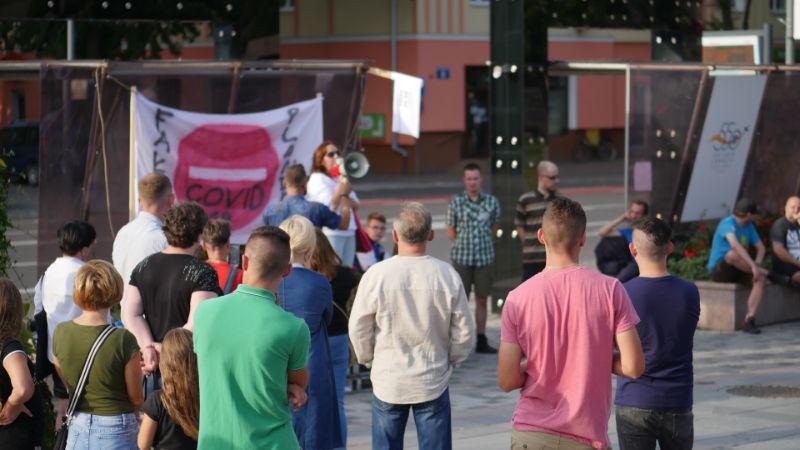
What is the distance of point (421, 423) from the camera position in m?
6.80

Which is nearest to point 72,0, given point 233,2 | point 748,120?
point 233,2

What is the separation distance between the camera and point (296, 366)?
16.7 ft

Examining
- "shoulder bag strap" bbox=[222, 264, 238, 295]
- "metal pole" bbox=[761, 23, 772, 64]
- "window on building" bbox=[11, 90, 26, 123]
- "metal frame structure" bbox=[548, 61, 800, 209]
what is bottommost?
"shoulder bag strap" bbox=[222, 264, 238, 295]

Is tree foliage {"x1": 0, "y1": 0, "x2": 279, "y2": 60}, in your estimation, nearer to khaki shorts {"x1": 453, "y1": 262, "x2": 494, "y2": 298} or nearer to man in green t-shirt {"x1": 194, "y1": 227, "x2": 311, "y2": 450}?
khaki shorts {"x1": 453, "y1": 262, "x2": 494, "y2": 298}

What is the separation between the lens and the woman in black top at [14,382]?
575 cm

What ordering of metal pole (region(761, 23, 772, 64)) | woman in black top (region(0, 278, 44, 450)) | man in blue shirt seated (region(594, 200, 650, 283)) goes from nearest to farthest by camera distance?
woman in black top (region(0, 278, 44, 450)) → man in blue shirt seated (region(594, 200, 650, 283)) → metal pole (region(761, 23, 772, 64))

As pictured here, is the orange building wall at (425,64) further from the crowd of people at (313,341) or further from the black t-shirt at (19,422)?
the black t-shirt at (19,422)

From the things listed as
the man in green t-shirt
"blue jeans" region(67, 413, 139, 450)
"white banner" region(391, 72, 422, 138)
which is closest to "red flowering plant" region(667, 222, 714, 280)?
"white banner" region(391, 72, 422, 138)

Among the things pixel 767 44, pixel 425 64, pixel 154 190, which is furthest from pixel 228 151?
pixel 425 64

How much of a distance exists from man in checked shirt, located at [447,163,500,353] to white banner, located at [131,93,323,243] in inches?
58.8

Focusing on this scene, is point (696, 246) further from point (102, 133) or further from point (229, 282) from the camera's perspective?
point (229, 282)

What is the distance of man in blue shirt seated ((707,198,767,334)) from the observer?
1373cm

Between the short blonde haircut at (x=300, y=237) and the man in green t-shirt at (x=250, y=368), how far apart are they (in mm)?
1832

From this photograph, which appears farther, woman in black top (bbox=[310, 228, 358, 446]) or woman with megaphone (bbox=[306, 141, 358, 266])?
woman with megaphone (bbox=[306, 141, 358, 266])
